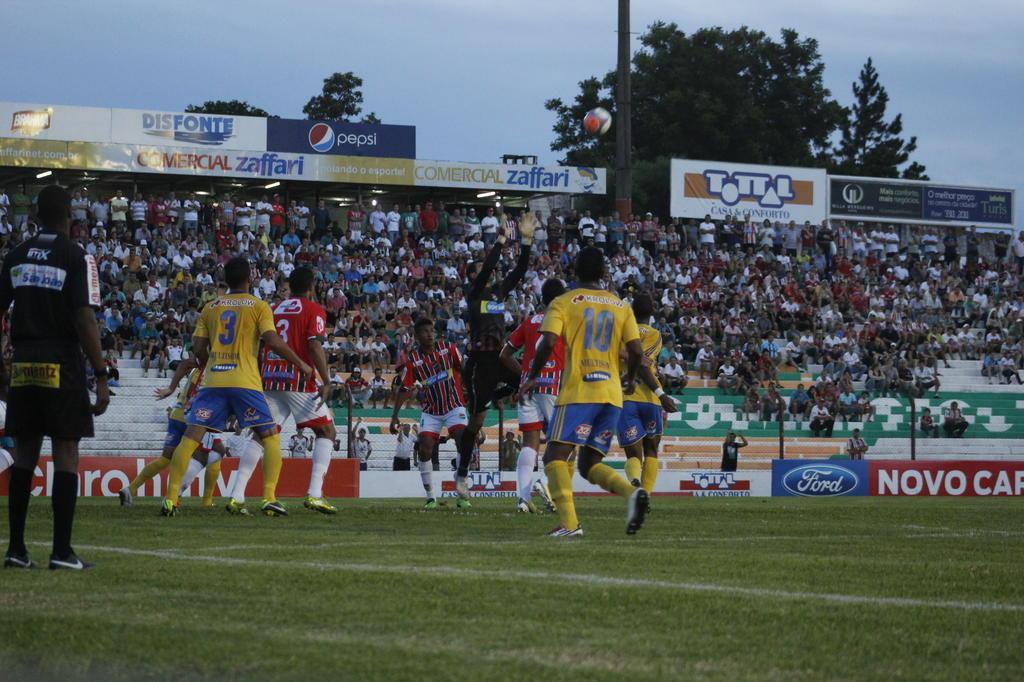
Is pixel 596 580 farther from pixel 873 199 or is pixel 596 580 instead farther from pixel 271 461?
pixel 873 199

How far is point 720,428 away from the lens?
34.1m

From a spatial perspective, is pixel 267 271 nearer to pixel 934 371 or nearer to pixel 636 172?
pixel 934 371

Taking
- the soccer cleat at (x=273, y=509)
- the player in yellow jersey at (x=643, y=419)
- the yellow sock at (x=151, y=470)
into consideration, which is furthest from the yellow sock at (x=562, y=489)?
the yellow sock at (x=151, y=470)

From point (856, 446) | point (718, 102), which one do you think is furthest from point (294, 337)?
point (718, 102)

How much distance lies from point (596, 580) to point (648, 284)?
3566 cm

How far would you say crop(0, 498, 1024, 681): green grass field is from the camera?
5.44m

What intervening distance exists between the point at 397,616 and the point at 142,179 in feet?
142

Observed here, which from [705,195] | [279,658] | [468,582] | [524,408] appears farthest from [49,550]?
[705,195]

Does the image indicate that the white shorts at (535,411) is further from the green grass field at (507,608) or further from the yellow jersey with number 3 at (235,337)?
the green grass field at (507,608)

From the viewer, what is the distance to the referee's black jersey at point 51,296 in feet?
27.6

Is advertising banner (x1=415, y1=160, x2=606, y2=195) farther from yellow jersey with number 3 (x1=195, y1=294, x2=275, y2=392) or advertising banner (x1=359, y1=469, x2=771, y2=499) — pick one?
yellow jersey with number 3 (x1=195, y1=294, x2=275, y2=392)

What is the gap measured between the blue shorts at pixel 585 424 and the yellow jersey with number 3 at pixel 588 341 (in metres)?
0.05

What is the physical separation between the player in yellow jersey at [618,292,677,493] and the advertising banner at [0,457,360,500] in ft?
31.0

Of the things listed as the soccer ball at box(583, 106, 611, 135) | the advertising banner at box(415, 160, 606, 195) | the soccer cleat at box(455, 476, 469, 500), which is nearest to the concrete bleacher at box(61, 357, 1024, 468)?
the soccer ball at box(583, 106, 611, 135)
